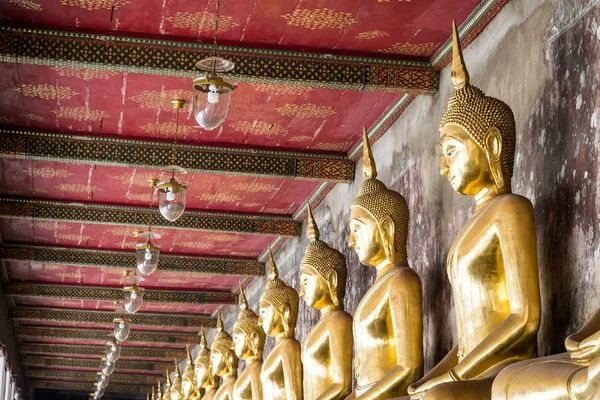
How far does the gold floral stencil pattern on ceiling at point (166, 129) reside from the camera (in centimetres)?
823

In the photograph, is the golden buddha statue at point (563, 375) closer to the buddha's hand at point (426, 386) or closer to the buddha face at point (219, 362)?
the buddha's hand at point (426, 386)

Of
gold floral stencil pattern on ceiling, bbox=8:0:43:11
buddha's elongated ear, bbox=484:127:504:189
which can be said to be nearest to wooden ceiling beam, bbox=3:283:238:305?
gold floral stencil pattern on ceiling, bbox=8:0:43:11

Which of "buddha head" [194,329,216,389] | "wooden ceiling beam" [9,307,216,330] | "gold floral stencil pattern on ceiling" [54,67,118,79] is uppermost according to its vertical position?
"wooden ceiling beam" [9,307,216,330]

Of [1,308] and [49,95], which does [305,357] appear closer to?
[49,95]

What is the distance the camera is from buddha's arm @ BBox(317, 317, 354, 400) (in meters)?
7.05

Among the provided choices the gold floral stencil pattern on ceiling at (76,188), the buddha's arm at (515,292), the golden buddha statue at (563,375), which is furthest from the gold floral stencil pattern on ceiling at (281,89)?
the golden buddha statue at (563,375)

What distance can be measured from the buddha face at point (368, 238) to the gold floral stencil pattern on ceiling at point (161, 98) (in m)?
1.96

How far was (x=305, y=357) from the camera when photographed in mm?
7395

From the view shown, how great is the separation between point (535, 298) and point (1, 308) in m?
12.5

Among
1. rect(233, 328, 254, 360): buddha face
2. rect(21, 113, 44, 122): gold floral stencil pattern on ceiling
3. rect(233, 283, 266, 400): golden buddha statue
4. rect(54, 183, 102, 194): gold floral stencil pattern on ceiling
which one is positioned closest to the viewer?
rect(21, 113, 44, 122): gold floral stencil pattern on ceiling

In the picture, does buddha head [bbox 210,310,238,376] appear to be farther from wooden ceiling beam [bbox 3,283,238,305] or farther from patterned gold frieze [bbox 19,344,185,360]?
patterned gold frieze [bbox 19,344,185,360]

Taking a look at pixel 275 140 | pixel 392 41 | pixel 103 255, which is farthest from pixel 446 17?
pixel 103 255

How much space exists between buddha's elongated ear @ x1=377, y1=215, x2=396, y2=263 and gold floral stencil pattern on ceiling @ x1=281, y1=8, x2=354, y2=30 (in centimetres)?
131

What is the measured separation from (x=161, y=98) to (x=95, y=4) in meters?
1.69
